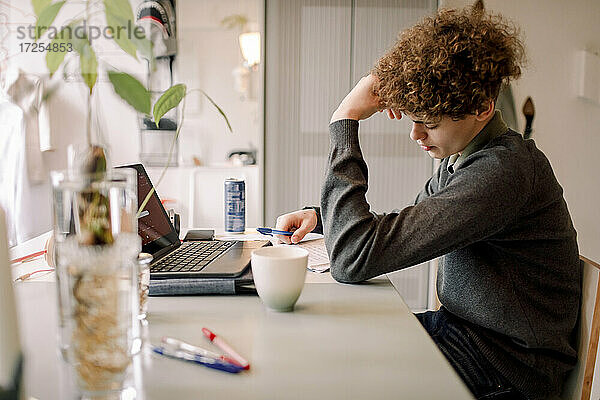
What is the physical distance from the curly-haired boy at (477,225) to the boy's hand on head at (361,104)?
0.05 metres

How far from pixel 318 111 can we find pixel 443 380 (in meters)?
2.34

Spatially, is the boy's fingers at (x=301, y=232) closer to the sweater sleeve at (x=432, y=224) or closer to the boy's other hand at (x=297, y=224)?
the boy's other hand at (x=297, y=224)

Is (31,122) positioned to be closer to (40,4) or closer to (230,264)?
(230,264)

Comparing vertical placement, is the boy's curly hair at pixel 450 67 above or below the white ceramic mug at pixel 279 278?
above

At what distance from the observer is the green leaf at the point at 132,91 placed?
2.16 feet

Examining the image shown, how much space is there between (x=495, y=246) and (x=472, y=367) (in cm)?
22

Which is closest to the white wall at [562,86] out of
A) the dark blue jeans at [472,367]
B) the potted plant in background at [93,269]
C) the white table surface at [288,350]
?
the dark blue jeans at [472,367]

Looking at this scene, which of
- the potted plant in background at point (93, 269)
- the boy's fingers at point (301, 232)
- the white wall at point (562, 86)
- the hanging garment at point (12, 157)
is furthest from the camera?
the white wall at point (562, 86)

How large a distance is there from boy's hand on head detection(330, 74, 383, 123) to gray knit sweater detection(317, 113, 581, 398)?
0.09 m

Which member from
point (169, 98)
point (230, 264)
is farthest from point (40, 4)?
point (230, 264)

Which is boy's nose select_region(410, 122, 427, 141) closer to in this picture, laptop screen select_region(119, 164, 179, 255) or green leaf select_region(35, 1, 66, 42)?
laptop screen select_region(119, 164, 179, 255)

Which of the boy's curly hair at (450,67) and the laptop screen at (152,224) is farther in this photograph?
the laptop screen at (152,224)

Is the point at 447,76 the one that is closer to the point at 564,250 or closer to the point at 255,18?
the point at 564,250

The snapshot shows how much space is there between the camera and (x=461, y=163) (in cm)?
107
